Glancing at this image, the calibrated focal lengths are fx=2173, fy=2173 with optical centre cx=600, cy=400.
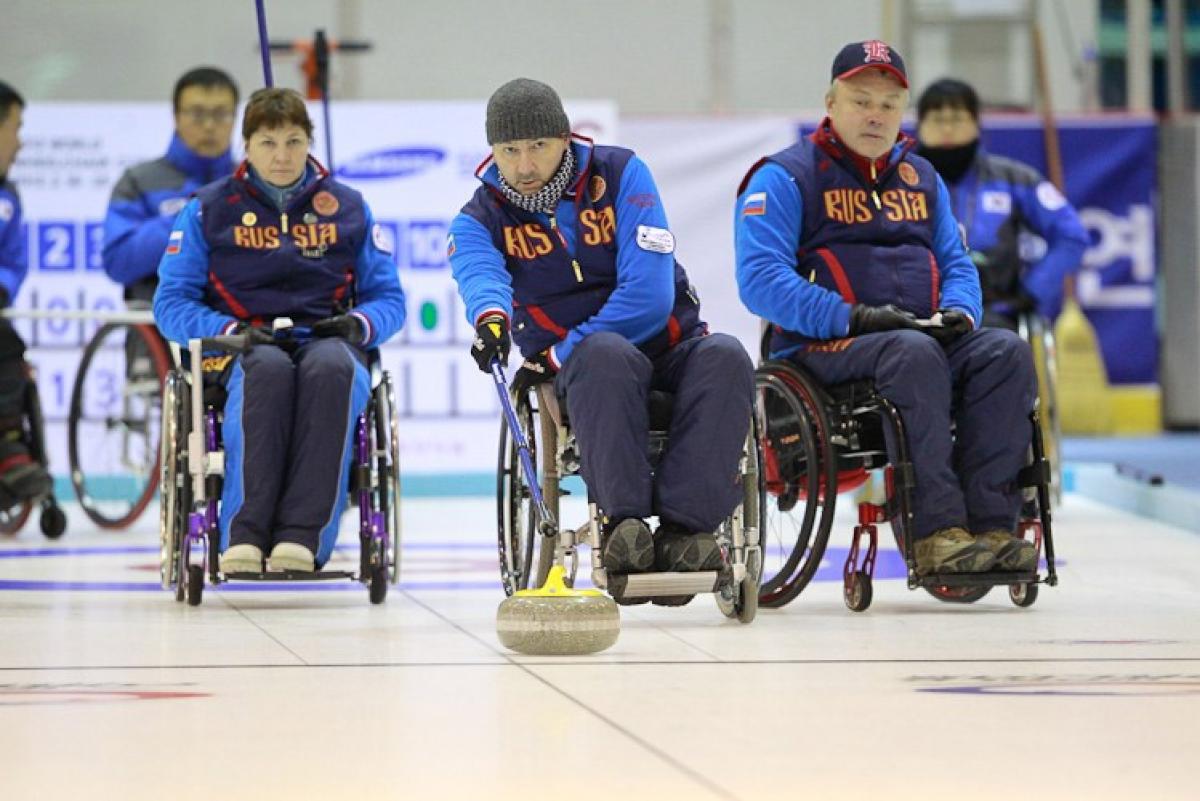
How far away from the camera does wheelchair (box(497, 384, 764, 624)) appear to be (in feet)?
12.3

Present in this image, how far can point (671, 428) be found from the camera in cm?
382

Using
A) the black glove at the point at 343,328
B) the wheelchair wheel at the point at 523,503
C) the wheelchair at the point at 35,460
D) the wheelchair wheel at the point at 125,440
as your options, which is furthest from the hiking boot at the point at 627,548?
the wheelchair wheel at the point at 125,440

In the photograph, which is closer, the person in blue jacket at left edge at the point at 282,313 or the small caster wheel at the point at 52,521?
the person in blue jacket at left edge at the point at 282,313

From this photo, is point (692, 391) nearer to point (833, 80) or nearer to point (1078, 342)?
point (833, 80)

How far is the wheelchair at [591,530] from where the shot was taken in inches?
147

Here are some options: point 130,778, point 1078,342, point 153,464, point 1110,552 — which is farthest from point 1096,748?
point 1078,342

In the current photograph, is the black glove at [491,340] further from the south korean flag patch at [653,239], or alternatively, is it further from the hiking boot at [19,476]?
the hiking boot at [19,476]

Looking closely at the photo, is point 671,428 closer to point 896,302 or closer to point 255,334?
point 896,302

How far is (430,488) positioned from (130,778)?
223 inches

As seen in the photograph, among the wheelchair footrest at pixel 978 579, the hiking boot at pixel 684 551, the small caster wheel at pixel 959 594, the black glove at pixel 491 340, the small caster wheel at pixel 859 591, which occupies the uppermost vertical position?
the black glove at pixel 491 340

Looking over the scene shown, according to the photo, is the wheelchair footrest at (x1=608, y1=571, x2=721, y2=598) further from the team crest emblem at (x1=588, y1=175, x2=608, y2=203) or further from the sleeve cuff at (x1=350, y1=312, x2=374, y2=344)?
the sleeve cuff at (x1=350, y1=312, x2=374, y2=344)

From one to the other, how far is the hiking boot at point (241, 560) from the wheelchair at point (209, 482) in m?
0.03

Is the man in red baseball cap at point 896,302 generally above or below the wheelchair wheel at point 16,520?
above

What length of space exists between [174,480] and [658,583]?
45.9 inches
